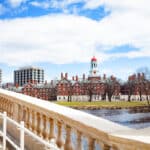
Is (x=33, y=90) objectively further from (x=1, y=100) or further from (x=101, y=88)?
(x=1, y=100)

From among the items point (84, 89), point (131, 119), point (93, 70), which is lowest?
point (131, 119)

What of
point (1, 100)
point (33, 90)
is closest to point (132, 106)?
point (33, 90)

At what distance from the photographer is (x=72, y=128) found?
14.3 ft

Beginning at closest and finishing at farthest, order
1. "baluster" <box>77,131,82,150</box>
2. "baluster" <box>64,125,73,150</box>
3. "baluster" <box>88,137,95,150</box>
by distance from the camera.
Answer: "baluster" <box>88,137,95,150</box>
"baluster" <box>77,131,82,150</box>
"baluster" <box>64,125,73,150</box>

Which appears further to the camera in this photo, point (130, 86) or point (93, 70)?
point (93, 70)

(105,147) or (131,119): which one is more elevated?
(105,147)

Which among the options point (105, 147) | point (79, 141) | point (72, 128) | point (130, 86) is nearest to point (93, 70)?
point (130, 86)

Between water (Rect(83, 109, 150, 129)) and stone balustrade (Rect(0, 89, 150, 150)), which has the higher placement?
stone balustrade (Rect(0, 89, 150, 150))

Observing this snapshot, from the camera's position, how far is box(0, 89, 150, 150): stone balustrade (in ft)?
9.27

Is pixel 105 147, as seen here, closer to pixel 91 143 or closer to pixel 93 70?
pixel 91 143

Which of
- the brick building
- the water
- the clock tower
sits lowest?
the water

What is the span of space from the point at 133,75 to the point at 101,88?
11485mm

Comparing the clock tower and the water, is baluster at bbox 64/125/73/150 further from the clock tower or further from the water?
the clock tower

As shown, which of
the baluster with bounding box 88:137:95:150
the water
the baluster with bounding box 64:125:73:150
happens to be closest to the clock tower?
the water
